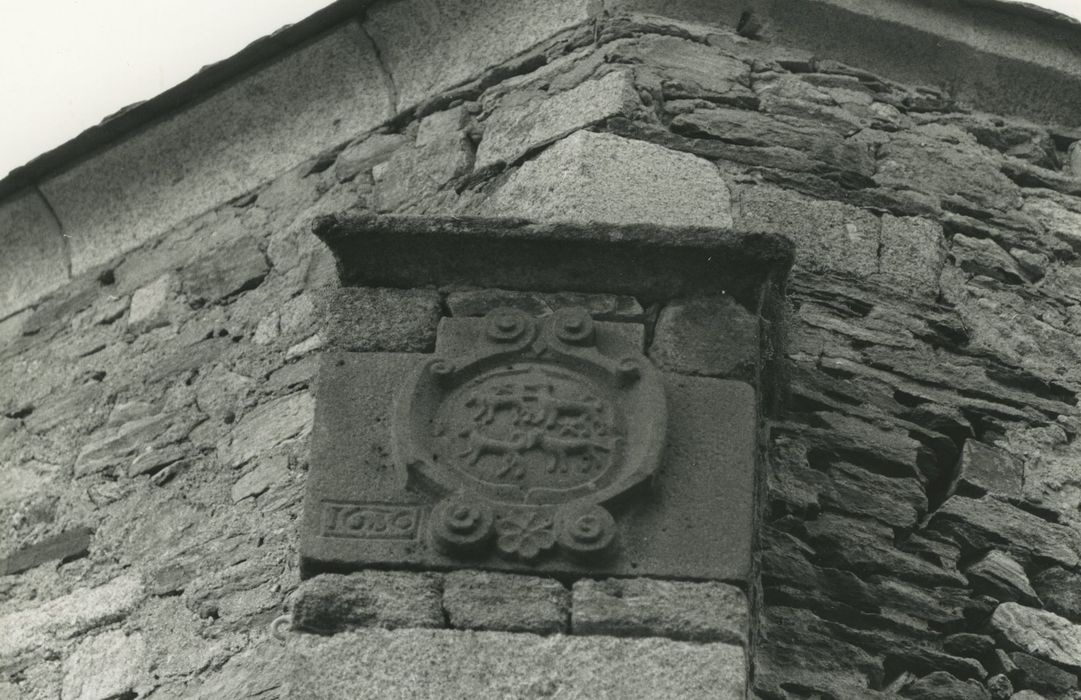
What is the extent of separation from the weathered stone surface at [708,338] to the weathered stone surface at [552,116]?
0.93 m

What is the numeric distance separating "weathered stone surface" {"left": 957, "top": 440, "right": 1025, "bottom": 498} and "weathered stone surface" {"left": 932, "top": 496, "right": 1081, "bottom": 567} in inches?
1.3

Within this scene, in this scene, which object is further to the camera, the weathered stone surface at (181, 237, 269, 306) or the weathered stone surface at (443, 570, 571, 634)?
the weathered stone surface at (181, 237, 269, 306)

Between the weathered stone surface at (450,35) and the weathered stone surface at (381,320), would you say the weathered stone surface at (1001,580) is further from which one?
the weathered stone surface at (450,35)

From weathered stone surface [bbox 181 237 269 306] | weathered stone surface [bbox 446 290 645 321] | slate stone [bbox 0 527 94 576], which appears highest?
weathered stone surface [bbox 181 237 269 306]

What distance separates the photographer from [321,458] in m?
3.87

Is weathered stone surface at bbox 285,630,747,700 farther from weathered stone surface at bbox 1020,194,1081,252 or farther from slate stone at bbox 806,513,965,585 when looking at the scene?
weathered stone surface at bbox 1020,194,1081,252

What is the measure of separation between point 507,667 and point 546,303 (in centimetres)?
89

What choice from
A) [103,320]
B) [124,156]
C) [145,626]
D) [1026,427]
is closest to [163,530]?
[145,626]

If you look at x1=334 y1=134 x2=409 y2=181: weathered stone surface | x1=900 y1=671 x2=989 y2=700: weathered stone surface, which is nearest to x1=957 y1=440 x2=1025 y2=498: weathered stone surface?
x1=900 y1=671 x2=989 y2=700: weathered stone surface

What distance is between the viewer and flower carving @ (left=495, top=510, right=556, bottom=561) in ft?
12.1

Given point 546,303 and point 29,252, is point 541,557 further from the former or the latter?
point 29,252

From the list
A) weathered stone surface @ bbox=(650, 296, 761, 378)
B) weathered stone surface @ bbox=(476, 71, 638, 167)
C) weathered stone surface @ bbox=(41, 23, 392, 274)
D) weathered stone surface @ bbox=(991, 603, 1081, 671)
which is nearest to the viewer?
weathered stone surface @ bbox=(650, 296, 761, 378)

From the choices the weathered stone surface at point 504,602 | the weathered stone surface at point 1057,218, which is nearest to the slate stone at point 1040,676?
the weathered stone surface at point 504,602

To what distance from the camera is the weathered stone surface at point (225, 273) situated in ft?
17.7
